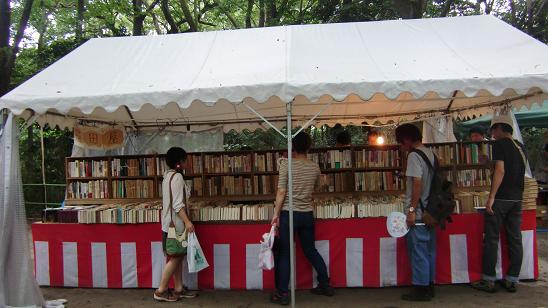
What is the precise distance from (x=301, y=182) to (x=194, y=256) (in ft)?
4.48

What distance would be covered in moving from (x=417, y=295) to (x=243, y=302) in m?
1.85

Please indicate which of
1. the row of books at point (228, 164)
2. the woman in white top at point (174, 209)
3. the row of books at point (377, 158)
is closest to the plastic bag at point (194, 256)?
the woman in white top at point (174, 209)

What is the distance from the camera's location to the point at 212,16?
19.1 meters

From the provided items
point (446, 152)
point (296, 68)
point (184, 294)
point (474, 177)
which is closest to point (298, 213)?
point (296, 68)

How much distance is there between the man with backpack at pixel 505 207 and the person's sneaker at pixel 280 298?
2.20m

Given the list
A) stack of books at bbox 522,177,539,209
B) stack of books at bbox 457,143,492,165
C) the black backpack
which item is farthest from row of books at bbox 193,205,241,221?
stack of books at bbox 457,143,492,165

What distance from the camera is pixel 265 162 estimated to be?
6785 millimetres

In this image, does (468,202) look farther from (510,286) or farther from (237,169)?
(237,169)

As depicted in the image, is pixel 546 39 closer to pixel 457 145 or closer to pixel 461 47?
pixel 457 145

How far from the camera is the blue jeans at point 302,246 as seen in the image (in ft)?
14.5

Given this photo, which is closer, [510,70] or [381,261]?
[510,70]

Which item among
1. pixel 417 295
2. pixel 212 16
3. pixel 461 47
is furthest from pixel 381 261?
pixel 212 16

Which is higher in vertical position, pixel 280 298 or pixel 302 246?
pixel 302 246

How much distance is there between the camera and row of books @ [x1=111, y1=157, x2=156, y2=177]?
6773 millimetres
